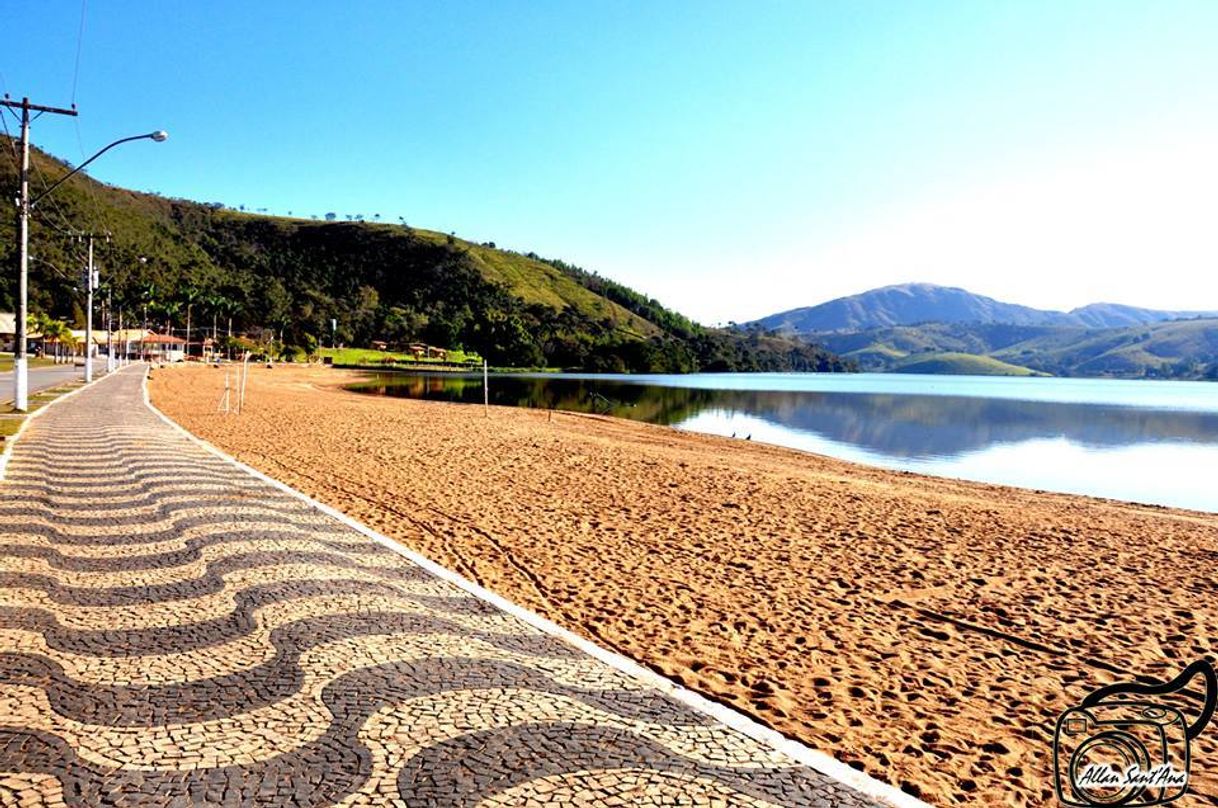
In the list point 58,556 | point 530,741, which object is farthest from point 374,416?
point 530,741

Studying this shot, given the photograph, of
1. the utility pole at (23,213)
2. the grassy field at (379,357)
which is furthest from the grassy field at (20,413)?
the grassy field at (379,357)

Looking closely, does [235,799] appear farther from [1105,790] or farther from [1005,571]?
[1005,571]

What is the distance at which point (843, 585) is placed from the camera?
8031 mm

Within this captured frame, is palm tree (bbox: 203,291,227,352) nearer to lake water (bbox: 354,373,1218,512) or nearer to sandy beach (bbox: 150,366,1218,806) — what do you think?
lake water (bbox: 354,373,1218,512)

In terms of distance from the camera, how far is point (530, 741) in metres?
3.67

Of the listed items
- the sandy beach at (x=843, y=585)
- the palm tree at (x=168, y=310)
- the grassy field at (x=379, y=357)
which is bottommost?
the sandy beach at (x=843, y=585)

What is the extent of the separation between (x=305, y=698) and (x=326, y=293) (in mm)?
184343

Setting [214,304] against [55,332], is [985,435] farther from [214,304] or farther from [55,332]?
[214,304]

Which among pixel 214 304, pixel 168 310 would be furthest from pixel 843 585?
pixel 214 304

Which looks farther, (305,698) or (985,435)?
(985,435)

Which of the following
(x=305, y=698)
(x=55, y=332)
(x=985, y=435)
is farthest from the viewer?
(x=55, y=332)

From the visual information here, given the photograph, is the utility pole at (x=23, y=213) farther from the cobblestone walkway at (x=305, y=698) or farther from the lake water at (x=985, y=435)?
the lake water at (x=985, y=435)

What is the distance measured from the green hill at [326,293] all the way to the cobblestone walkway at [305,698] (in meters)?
84.6

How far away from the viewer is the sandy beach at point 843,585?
471 centimetres
